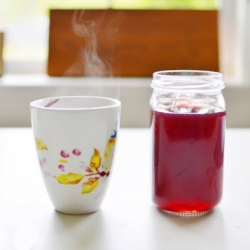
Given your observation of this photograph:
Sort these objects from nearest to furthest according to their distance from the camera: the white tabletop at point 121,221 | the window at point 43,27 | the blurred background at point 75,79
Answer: the white tabletop at point 121,221, the blurred background at point 75,79, the window at point 43,27

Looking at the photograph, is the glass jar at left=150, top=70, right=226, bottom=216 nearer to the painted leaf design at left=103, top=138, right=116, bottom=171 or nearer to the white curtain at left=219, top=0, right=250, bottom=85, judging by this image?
the painted leaf design at left=103, top=138, right=116, bottom=171

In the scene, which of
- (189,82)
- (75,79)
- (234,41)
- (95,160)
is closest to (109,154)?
(95,160)

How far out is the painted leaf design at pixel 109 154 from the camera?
1.92 ft

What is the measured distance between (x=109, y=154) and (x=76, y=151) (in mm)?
48

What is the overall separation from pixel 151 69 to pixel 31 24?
16.3 inches

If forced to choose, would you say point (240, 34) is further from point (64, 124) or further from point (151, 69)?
point (64, 124)

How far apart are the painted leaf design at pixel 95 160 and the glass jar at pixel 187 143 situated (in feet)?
0.25

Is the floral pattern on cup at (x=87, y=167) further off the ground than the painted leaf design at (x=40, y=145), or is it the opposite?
the painted leaf design at (x=40, y=145)

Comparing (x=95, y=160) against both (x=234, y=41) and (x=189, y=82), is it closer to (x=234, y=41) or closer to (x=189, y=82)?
(x=189, y=82)

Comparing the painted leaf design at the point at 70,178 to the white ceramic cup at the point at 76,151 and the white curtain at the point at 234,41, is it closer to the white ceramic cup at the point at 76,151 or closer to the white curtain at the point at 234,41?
the white ceramic cup at the point at 76,151

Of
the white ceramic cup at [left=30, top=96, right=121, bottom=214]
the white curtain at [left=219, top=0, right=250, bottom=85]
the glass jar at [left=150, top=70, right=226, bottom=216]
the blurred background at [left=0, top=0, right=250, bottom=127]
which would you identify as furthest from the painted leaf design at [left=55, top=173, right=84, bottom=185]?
the white curtain at [left=219, top=0, right=250, bottom=85]

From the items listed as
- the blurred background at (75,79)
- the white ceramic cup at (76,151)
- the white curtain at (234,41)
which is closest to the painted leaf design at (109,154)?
the white ceramic cup at (76,151)

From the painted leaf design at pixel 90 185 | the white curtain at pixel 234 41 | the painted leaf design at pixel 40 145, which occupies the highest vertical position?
the white curtain at pixel 234 41

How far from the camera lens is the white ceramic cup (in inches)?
21.9
